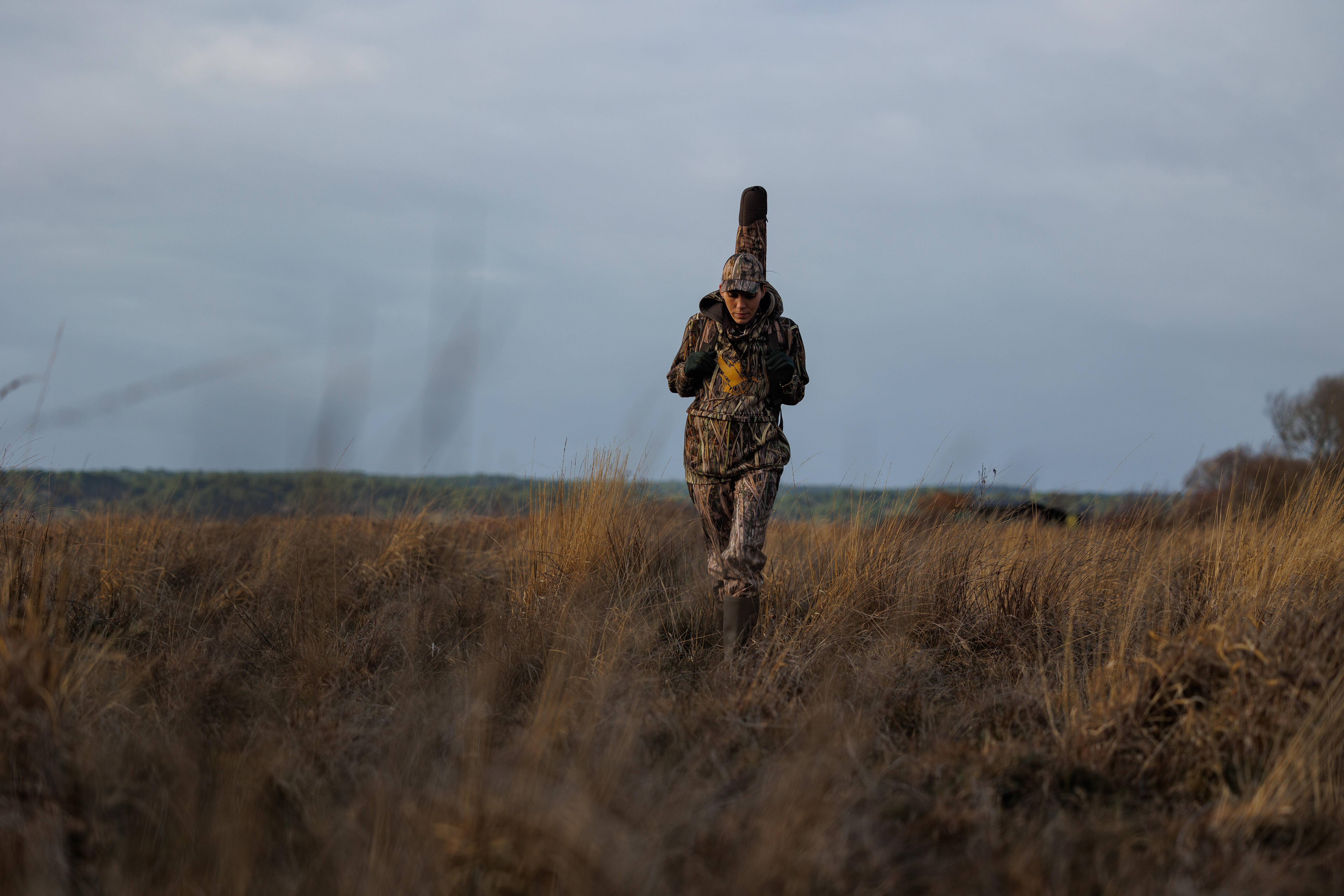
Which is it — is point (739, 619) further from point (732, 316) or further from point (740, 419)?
point (732, 316)

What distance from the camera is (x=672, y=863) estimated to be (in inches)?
83.5

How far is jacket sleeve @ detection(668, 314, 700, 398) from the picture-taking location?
15.1ft

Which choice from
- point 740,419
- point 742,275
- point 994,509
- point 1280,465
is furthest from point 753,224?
point 1280,465

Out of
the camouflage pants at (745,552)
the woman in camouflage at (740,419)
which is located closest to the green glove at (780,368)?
the woman in camouflage at (740,419)

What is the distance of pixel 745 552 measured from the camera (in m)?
4.29

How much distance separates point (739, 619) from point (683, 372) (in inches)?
51.4

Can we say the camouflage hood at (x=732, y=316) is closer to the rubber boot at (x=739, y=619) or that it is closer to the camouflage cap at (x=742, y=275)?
the camouflage cap at (x=742, y=275)

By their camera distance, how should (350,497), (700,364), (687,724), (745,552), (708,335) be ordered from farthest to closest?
1. (350,497)
2. (708,335)
3. (700,364)
4. (745,552)
5. (687,724)

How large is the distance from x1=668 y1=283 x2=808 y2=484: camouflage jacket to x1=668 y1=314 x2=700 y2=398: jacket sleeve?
0.09ft

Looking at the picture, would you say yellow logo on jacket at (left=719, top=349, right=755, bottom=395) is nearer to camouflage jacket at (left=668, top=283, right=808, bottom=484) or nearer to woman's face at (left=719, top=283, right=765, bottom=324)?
camouflage jacket at (left=668, top=283, right=808, bottom=484)

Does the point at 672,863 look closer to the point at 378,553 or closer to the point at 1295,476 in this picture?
the point at 378,553

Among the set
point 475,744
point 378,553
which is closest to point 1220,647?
point 475,744

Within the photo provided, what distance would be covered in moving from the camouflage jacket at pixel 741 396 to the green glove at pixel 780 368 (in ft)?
0.07

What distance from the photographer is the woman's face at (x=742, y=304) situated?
434 cm
